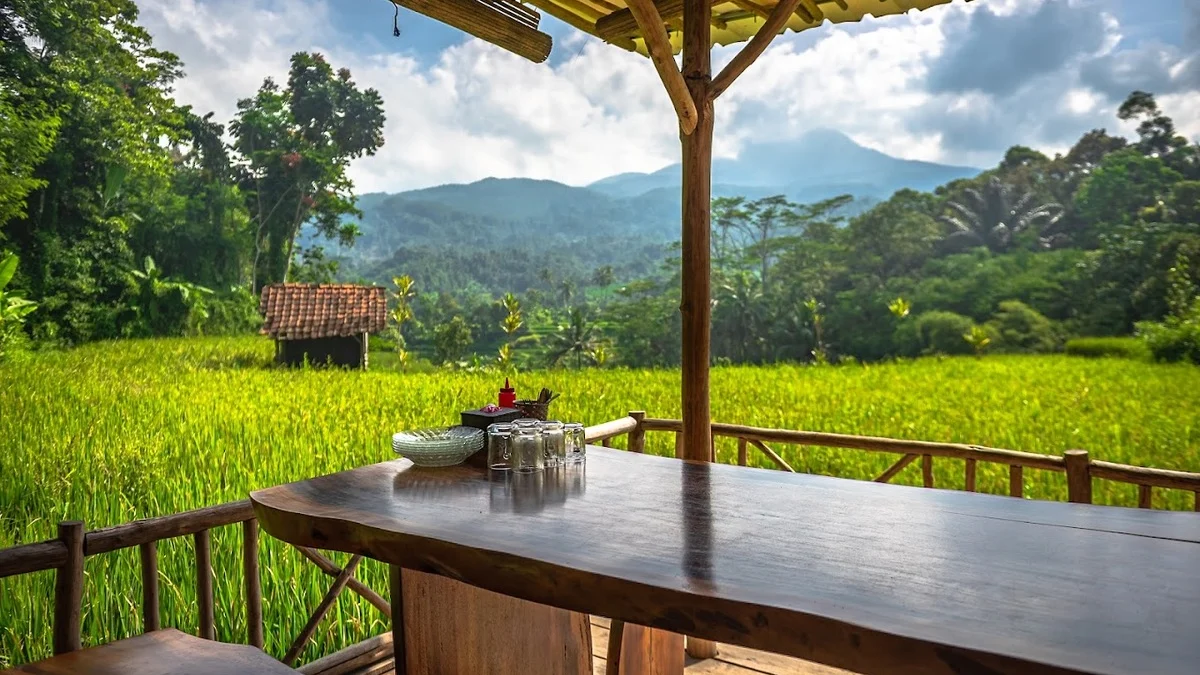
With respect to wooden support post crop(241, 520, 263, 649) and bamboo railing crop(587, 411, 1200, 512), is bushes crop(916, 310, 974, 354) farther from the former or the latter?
wooden support post crop(241, 520, 263, 649)

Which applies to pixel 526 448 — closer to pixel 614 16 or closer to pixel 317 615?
pixel 317 615

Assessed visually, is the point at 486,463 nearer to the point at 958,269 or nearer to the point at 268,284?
the point at 268,284

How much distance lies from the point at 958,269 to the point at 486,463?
946 cm

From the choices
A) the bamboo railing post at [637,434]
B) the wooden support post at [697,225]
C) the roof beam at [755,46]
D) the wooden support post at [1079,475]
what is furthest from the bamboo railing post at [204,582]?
the wooden support post at [1079,475]

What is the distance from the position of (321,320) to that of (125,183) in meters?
1.66

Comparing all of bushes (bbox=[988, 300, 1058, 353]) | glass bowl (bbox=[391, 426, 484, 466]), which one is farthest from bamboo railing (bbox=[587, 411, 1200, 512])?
bushes (bbox=[988, 300, 1058, 353])

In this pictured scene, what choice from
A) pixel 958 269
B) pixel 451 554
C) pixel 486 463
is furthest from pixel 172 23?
pixel 958 269

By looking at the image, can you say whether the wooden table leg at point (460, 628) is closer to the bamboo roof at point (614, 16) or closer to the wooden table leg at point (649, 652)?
the wooden table leg at point (649, 652)

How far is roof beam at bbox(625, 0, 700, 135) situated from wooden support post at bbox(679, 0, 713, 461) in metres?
0.10

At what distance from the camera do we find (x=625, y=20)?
2.96 metres

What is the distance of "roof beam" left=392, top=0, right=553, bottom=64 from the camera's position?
2.39 meters

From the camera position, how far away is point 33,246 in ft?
11.7

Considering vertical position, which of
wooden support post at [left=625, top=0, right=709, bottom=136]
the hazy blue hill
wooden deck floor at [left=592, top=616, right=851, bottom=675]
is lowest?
wooden deck floor at [left=592, top=616, right=851, bottom=675]

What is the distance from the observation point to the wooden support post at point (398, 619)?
1.78m
